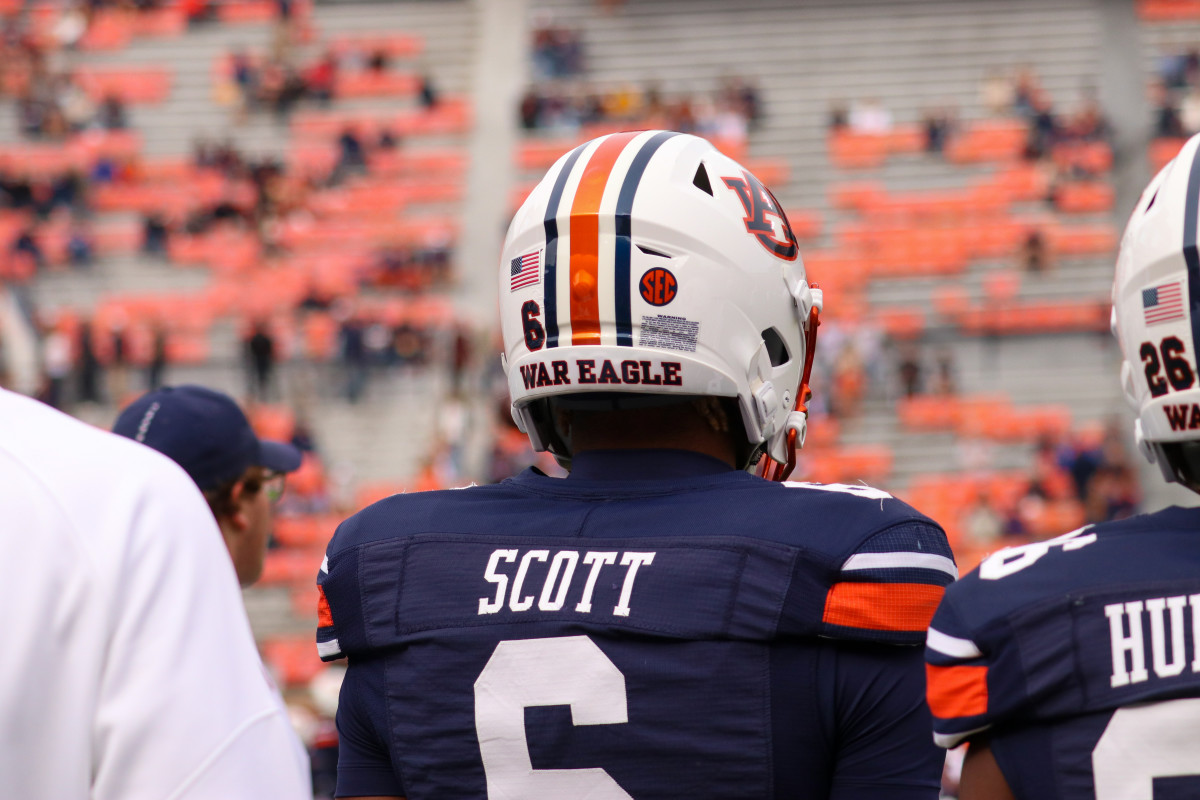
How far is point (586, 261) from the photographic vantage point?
1981 mm

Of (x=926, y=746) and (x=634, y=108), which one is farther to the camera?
(x=634, y=108)

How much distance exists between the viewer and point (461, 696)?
5.83 ft

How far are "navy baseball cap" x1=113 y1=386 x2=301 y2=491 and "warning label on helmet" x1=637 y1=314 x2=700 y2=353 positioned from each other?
147cm

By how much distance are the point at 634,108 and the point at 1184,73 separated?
8010mm

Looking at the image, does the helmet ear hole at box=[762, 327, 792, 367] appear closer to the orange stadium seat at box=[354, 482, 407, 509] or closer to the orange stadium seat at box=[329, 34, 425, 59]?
the orange stadium seat at box=[354, 482, 407, 509]

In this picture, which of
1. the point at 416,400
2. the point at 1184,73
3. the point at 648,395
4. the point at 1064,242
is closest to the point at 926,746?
the point at 648,395

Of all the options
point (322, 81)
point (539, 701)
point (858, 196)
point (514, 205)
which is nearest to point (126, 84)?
point (322, 81)

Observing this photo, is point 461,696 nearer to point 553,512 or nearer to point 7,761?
point 553,512

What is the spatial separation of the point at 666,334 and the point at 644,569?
0.37 meters

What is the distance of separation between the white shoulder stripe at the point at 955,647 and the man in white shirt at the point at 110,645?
2.56 feet

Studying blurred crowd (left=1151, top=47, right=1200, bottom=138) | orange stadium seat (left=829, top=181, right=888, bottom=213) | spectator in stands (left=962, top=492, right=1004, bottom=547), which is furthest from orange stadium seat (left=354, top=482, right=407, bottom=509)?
blurred crowd (left=1151, top=47, right=1200, bottom=138)

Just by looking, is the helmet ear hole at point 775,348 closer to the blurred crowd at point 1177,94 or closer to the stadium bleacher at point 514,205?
the stadium bleacher at point 514,205

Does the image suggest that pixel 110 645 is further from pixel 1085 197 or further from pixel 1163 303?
pixel 1085 197

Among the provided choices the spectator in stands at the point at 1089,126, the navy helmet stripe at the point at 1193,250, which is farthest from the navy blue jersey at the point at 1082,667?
the spectator in stands at the point at 1089,126
